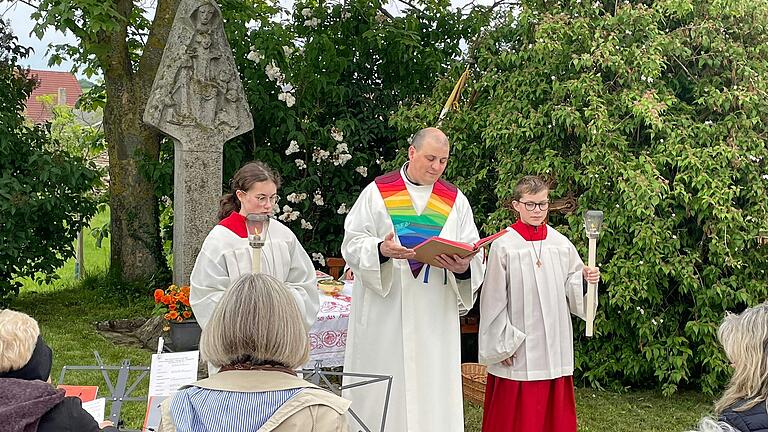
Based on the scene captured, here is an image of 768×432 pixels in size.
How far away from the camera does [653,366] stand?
6.99 m

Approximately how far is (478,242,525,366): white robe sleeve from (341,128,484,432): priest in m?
0.23

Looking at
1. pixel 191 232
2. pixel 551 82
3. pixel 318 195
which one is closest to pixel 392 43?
pixel 318 195

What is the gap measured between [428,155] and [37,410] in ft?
8.72

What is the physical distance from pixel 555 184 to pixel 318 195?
2.80m

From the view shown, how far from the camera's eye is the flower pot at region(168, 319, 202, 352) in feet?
20.2

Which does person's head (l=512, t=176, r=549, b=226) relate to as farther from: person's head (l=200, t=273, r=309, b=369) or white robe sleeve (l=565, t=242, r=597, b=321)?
person's head (l=200, t=273, r=309, b=369)

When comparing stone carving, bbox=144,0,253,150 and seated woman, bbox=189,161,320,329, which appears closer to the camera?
seated woman, bbox=189,161,320,329

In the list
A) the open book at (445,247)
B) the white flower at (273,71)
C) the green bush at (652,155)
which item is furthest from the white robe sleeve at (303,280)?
the white flower at (273,71)

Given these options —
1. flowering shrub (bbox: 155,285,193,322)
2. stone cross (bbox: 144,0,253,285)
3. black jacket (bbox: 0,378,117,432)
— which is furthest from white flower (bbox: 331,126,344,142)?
black jacket (bbox: 0,378,117,432)

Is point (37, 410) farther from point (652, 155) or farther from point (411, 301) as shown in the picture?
point (652, 155)

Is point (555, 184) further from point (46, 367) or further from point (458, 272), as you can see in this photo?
point (46, 367)

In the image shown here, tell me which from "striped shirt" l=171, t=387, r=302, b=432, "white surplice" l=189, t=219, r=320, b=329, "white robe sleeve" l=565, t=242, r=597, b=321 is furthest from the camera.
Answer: "white robe sleeve" l=565, t=242, r=597, b=321

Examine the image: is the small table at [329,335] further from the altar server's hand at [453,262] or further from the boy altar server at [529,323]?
the altar server's hand at [453,262]

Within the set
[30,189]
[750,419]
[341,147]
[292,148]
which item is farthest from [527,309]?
[30,189]
